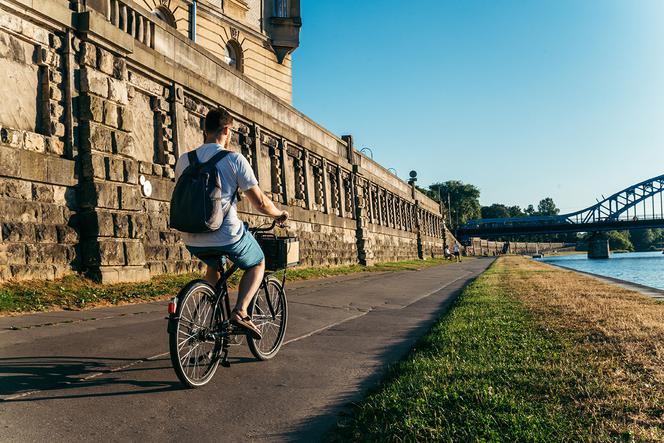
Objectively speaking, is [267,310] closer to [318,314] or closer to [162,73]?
[318,314]

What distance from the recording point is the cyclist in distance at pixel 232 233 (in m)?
3.74

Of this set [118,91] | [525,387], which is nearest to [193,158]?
[525,387]

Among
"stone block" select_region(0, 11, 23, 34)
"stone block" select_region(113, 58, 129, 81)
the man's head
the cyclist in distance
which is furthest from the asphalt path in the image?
"stone block" select_region(113, 58, 129, 81)

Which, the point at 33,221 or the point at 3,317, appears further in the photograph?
the point at 33,221

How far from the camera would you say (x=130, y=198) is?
9.20 metres

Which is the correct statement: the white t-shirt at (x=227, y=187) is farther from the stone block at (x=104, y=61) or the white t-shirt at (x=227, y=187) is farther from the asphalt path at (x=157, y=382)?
the stone block at (x=104, y=61)

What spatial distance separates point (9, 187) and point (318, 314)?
4622mm

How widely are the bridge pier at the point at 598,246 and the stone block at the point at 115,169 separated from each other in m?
90.2

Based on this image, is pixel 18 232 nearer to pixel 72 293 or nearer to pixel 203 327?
pixel 72 293

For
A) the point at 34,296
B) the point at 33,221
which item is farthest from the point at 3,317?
the point at 33,221

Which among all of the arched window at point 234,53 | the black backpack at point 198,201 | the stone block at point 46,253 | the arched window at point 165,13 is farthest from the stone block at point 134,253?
the arched window at point 234,53

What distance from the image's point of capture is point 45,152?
26.7 feet

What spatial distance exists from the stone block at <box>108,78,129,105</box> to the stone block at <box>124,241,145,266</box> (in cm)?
252

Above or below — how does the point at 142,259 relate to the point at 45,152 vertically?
below
